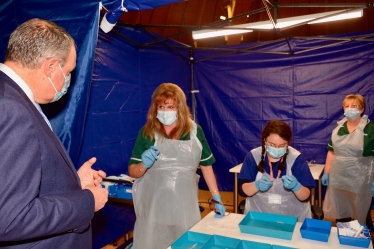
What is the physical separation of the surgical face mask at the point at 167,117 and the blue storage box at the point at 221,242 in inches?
36.3

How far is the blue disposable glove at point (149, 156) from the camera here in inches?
77.2

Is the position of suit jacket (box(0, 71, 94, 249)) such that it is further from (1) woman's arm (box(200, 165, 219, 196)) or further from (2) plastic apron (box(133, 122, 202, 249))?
(1) woman's arm (box(200, 165, 219, 196))

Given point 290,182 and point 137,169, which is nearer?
point 290,182

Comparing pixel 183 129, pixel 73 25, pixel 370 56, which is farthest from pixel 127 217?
pixel 370 56

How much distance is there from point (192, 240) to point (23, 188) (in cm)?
103

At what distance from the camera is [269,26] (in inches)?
127

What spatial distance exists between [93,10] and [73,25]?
0.16 metres

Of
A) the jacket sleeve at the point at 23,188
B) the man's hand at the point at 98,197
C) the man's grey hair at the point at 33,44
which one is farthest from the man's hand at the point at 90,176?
the man's grey hair at the point at 33,44

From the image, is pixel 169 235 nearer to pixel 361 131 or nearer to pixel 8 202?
pixel 8 202

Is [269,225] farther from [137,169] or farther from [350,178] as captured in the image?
[350,178]

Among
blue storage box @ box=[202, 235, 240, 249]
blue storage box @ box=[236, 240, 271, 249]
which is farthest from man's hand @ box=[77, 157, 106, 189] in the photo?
blue storage box @ box=[236, 240, 271, 249]

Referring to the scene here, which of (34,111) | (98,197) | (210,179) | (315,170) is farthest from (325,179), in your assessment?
(34,111)

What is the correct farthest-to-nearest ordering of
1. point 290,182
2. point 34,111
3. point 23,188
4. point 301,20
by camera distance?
point 301,20 → point 290,182 → point 34,111 → point 23,188

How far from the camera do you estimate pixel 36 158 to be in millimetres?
839
